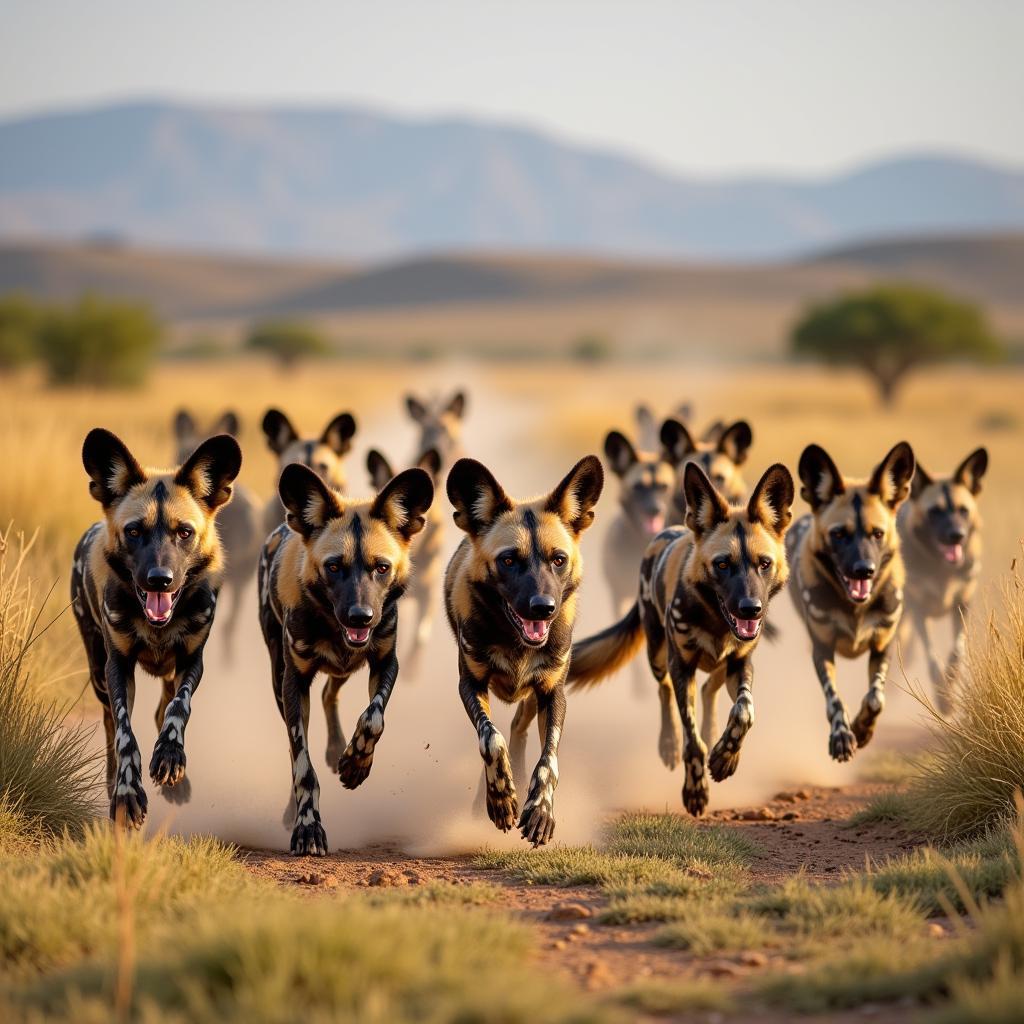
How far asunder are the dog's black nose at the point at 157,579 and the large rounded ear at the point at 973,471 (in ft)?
18.6

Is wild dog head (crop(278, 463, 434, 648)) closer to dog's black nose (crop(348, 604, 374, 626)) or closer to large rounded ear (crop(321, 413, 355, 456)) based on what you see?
dog's black nose (crop(348, 604, 374, 626))

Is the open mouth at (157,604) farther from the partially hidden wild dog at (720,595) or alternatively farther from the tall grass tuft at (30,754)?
the partially hidden wild dog at (720,595)

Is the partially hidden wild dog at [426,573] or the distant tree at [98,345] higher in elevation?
the distant tree at [98,345]

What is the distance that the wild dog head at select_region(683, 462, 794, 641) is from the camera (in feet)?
22.3

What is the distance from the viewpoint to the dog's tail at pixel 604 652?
8.24 meters

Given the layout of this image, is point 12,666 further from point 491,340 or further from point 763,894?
point 491,340

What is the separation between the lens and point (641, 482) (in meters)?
11.3

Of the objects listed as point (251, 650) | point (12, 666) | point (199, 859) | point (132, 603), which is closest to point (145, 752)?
point (12, 666)

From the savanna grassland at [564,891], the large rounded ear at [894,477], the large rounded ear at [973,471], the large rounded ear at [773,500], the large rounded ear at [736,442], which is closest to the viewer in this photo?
the savanna grassland at [564,891]

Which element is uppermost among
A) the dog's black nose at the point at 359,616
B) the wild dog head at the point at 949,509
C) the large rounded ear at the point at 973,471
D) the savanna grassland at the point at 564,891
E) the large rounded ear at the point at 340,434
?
the large rounded ear at the point at 340,434

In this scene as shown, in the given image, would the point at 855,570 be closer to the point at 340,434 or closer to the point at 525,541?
the point at 525,541

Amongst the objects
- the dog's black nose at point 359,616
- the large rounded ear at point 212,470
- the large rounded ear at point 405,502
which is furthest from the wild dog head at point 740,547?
the large rounded ear at point 212,470

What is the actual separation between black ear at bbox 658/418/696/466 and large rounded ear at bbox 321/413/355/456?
234cm

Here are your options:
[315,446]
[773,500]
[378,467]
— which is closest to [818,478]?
[773,500]
